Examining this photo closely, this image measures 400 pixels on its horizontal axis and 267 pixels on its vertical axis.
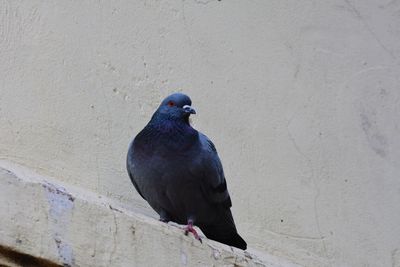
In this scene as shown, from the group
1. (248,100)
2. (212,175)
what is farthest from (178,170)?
(248,100)

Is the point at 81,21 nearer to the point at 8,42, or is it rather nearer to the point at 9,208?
the point at 8,42

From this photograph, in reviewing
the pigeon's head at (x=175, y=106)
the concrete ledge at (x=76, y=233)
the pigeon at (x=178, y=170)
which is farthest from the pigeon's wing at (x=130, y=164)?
the concrete ledge at (x=76, y=233)

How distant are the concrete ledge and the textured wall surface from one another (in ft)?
1.35

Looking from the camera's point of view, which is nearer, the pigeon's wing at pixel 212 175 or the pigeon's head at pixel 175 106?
the pigeon's wing at pixel 212 175

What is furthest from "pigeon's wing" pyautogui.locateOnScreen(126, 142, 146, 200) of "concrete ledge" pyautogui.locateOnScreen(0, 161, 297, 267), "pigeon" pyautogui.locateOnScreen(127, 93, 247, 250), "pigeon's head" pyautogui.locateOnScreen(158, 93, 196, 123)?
"concrete ledge" pyautogui.locateOnScreen(0, 161, 297, 267)

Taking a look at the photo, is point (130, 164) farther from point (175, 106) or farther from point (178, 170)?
point (175, 106)

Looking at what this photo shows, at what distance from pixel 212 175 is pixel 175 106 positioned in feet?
1.25

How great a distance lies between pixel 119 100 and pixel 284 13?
130 centimetres

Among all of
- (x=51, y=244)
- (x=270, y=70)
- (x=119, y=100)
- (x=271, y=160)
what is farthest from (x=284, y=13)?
(x=51, y=244)

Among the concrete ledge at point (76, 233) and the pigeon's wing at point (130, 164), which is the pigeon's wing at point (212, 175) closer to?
→ the pigeon's wing at point (130, 164)

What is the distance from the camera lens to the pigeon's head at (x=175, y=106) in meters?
5.04

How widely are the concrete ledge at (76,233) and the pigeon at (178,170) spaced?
46 cm

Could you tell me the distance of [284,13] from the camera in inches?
232

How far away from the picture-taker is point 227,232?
199 inches
